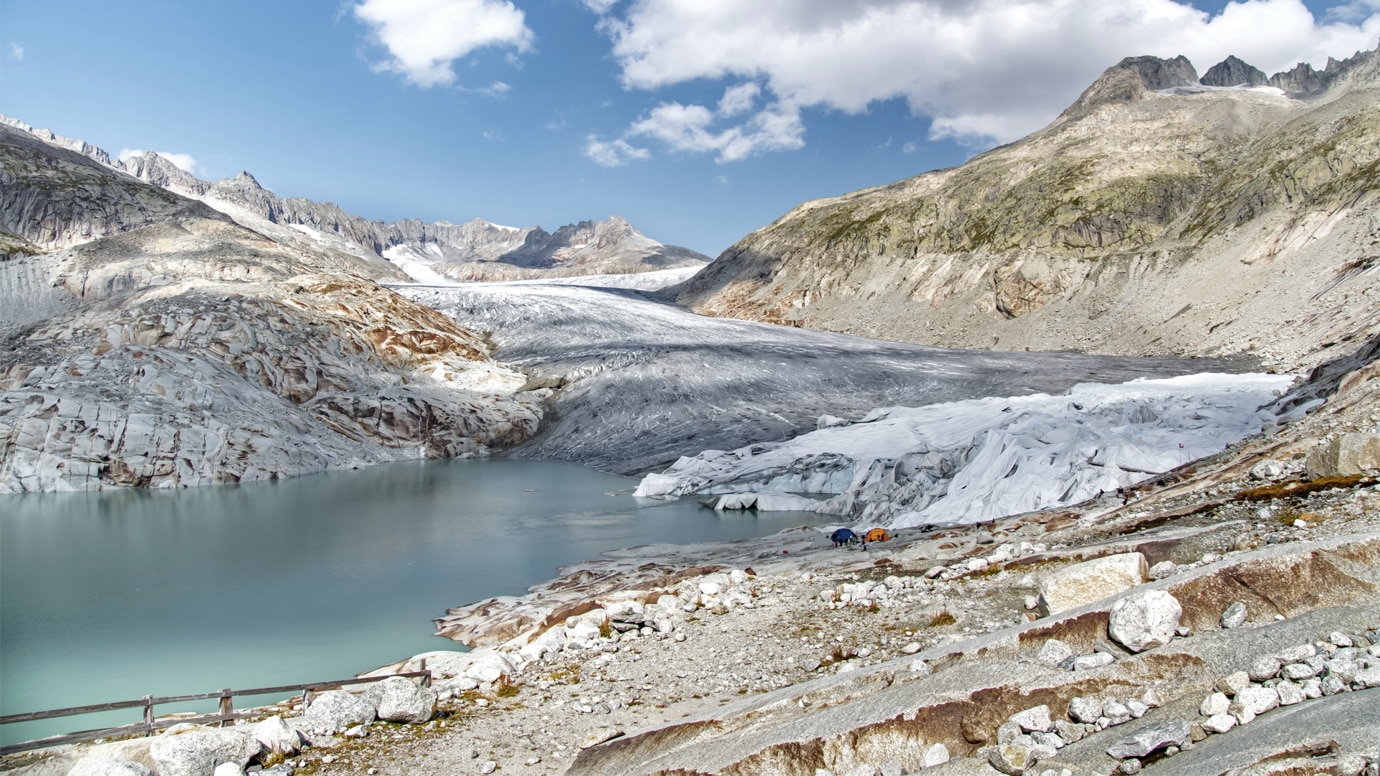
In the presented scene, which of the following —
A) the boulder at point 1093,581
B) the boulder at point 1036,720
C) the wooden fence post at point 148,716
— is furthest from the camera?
the wooden fence post at point 148,716

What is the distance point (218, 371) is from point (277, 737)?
3595cm

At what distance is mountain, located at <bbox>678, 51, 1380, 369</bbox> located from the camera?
164 ft

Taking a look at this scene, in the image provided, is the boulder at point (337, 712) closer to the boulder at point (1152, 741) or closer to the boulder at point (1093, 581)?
the boulder at point (1093, 581)

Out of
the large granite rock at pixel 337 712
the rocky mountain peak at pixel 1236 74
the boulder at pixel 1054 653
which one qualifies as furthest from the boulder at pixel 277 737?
the rocky mountain peak at pixel 1236 74

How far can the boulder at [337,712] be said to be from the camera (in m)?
7.96

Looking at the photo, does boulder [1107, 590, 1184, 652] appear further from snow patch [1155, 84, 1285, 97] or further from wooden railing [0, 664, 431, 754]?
snow patch [1155, 84, 1285, 97]

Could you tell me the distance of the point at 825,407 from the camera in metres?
43.7

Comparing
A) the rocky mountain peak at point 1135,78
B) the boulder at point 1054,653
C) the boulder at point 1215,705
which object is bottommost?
the boulder at point 1054,653

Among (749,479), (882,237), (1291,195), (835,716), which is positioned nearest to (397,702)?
(835,716)

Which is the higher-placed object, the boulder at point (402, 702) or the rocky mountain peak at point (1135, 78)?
the rocky mountain peak at point (1135, 78)

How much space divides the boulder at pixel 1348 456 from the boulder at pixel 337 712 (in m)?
11.2

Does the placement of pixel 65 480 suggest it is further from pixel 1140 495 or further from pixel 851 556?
pixel 1140 495

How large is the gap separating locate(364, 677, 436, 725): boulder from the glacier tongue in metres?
14.2

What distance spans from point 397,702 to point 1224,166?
78.4 m
